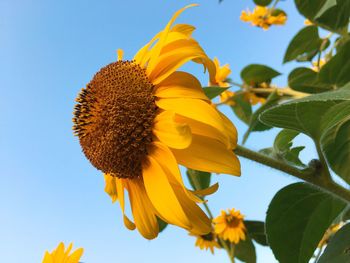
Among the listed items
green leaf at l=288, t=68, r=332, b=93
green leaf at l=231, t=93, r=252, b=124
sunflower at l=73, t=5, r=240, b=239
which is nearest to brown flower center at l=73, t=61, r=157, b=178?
sunflower at l=73, t=5, r=240, b=239

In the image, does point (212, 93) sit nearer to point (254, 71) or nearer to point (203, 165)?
point (203, 165)

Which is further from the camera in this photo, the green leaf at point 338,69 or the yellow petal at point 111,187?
the green leaf at point 338,69

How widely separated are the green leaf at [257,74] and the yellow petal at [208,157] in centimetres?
142

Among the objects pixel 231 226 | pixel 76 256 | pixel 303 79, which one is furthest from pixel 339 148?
pixel 231 226

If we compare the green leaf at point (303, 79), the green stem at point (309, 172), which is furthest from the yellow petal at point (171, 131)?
the green leaf at point (303, 79)

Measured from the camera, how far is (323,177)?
30.8 inches

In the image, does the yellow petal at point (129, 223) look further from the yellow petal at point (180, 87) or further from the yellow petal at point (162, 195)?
the yellow petal at point (180, 87)

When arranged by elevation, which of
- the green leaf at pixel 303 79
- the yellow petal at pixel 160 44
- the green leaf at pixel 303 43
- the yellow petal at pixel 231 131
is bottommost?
the yellow petal at pixel 231 131

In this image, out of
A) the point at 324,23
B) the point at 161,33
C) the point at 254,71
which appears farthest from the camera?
the point at 254,71

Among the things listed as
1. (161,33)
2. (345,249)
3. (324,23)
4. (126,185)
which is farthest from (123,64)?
(324,23)

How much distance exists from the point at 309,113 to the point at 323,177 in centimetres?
12

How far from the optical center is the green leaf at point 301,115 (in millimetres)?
710

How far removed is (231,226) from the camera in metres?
2.13

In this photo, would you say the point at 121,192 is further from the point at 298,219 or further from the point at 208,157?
the point at 298,219
